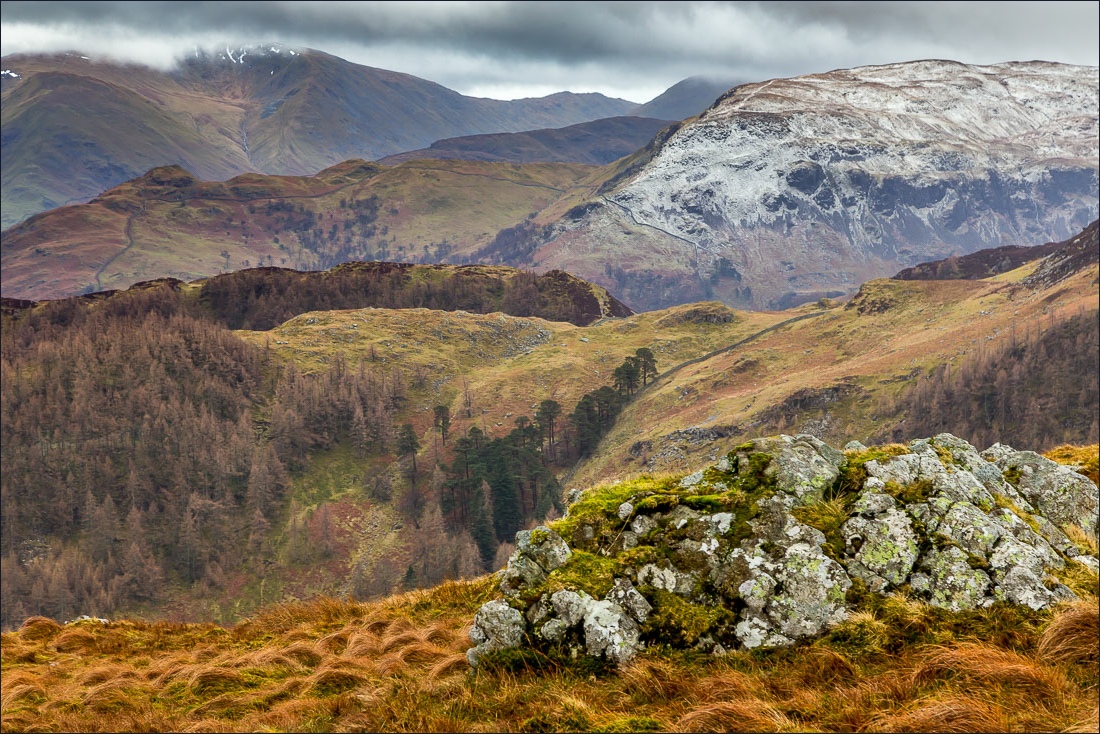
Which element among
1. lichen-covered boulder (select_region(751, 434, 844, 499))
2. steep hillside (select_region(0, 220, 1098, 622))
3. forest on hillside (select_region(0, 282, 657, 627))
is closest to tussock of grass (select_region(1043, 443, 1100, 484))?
lichen-covered boulder (select_region(751, 434, 844, 499))

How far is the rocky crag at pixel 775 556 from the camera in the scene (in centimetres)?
971

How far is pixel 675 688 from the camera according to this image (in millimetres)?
8875

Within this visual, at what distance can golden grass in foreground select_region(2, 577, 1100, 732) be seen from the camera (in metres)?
7.59

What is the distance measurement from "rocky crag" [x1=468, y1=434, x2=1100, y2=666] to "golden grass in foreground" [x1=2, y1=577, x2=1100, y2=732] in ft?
1.14

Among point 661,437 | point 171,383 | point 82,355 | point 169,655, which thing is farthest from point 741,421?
point 82,355

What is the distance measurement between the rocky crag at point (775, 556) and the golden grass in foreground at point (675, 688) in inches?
13.6

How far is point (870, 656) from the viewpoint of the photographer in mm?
9023

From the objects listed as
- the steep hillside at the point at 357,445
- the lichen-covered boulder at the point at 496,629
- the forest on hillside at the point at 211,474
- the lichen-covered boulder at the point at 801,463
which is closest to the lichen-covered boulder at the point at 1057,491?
the lichen-covered boulder at the point at 801,463

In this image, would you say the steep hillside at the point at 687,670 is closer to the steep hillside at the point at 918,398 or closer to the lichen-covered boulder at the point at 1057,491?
the lichen-covered boulder at the point at 1057,491

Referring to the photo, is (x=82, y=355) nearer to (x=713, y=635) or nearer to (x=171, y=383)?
(x=171, y=383)

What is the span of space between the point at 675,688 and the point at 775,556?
2.72m

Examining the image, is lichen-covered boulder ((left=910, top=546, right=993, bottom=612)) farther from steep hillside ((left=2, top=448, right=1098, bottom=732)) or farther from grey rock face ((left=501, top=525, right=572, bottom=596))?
grey rock face ((left=501, top=525, right=572, bottom=596))

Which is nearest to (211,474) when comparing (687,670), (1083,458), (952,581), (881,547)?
(687,670)

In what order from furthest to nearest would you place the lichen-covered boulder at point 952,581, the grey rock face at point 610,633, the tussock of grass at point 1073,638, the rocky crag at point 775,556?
1. the rocky crag at point 775,556
2. the grey rock face at point 610,633
3. the lichen-covered boulder at point 952,581
4. the tussock of grass at point 1073,638
